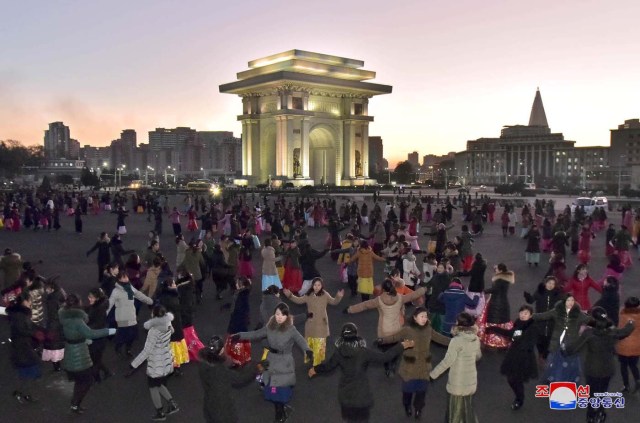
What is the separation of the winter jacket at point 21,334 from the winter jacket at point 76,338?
0.63m

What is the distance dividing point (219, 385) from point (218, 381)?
0.04 m

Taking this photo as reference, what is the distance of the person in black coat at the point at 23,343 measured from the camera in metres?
6.98

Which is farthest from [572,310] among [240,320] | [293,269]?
[293,269]

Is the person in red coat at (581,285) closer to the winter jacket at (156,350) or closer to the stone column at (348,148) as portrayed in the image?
the winter jacket at (156,350)

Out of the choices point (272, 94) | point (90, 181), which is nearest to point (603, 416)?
point (272, 94)

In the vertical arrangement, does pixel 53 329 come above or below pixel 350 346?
below

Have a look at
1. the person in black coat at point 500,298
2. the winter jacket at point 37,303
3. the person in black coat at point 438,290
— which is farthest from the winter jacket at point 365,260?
the winter jacket at point 37,303

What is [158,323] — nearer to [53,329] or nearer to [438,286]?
[53,329]

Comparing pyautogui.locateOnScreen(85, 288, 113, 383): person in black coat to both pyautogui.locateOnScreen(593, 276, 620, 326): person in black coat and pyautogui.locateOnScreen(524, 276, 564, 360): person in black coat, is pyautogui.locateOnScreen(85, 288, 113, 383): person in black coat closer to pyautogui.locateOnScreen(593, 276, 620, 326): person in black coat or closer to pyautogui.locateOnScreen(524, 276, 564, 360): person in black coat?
pyautogui.locateOnScreen(524, 276, 564, 360): person in black coat

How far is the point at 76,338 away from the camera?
6.64m

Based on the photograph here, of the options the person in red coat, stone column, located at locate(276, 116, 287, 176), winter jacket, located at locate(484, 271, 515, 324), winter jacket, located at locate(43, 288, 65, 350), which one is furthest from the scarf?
stone column, located at locate(276, 116, 287, 176)

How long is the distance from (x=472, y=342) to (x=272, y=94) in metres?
62.1

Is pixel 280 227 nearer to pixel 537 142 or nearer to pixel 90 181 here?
pixel 90 181

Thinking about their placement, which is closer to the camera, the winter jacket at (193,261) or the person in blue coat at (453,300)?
the person in blue coat at (453,300)
